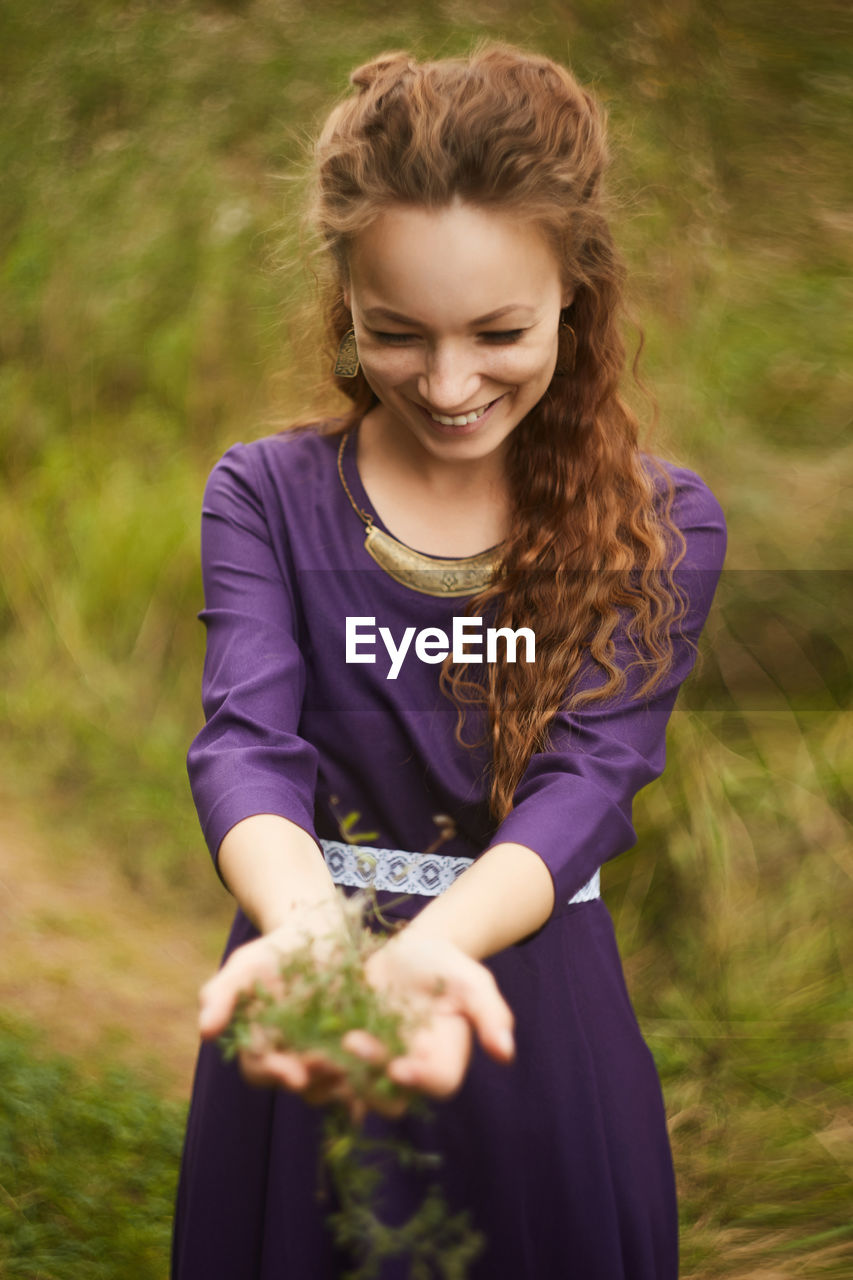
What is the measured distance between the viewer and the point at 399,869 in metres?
1.21

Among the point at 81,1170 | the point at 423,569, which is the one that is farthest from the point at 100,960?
the point at 423,569

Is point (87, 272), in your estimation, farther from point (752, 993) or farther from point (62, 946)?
point (752, 993)

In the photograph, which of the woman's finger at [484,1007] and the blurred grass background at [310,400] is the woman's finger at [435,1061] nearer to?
the woman's finger at [484,1007]

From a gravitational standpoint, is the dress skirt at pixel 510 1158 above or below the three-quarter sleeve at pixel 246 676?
below

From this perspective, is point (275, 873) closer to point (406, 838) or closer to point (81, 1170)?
point (406, 838)

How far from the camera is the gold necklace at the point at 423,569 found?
4.00 ft

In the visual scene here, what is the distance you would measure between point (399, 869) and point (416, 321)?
52 centimetres

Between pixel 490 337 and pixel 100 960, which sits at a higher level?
pixel 490 337

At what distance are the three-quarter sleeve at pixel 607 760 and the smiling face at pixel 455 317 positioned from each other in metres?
0.24

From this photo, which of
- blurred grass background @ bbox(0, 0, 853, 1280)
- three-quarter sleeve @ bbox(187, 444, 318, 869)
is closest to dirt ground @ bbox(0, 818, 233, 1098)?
blurred grass background @ bbox(0, 0, 853, 1280)

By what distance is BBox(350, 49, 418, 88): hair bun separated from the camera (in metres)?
1.12

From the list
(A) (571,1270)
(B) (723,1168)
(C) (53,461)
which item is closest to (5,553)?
(C) (53,461)

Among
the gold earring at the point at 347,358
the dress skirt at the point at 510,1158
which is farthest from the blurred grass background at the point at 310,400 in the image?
the dress skirt at the point at 510,1158

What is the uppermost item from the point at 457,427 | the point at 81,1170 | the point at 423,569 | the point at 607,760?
the point at 457,427
